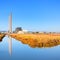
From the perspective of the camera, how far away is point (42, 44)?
16938mm

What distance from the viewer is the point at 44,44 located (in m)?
16.9

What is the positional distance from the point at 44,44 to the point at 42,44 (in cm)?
17

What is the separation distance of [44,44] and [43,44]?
0.09 m

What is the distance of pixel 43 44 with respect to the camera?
1688cm

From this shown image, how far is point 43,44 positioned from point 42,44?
0.33 feet
